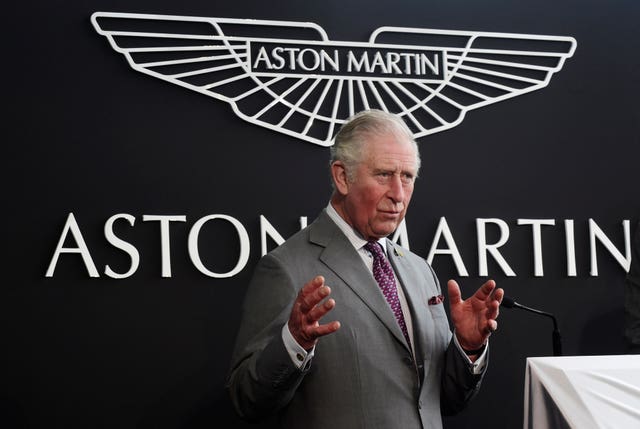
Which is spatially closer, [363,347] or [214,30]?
[363,347]

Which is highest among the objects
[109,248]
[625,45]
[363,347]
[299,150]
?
[625,45]

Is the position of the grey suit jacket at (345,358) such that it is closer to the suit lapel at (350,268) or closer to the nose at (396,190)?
the suit lapel at (350,268)

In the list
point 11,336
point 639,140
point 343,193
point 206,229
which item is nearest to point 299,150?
point 206,229

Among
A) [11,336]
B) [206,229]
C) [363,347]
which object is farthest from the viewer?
[206,229]

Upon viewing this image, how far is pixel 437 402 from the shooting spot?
241cm

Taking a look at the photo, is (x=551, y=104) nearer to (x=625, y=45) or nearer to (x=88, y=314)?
(x=625, y=45)

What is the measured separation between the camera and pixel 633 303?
337 centimetres

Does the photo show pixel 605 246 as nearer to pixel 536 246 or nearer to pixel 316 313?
pixel 536 246

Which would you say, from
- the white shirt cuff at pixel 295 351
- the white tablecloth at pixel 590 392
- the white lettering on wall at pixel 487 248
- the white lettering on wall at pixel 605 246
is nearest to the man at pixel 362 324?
the white shirt cuff at pixel 295 351

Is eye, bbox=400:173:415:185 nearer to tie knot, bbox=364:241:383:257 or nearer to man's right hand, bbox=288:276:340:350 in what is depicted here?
tie knot, bbox=364:241:383:257

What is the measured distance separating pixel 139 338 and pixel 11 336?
463 mm

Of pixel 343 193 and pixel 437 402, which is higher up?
pixel 343 193

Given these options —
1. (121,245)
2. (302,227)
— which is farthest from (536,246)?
(121,245)

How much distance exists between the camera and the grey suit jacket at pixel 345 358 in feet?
7.41
